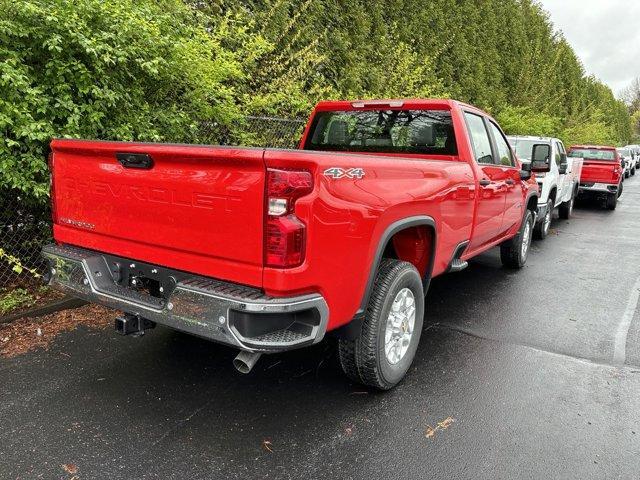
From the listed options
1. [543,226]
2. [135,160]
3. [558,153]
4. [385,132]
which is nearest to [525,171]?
[385,132]

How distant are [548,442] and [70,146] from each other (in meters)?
3.38

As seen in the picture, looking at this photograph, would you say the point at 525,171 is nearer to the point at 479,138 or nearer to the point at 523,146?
the point at 479,138

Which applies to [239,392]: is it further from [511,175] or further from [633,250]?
[633,250]

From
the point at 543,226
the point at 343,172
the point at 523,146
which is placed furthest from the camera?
the point at 523,146

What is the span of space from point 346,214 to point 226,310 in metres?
0.78

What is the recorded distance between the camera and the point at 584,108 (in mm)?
31203

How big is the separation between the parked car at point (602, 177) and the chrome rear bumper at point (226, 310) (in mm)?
13787

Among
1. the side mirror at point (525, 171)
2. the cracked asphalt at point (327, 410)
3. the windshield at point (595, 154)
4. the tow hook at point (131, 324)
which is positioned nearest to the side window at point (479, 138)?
the side mirror at point (525, 171)

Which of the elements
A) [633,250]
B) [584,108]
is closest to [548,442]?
[633,250]

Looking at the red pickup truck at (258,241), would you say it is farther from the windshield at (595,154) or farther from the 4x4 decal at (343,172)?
the windshield at (595,154)

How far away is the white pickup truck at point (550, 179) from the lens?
8633 millimetres

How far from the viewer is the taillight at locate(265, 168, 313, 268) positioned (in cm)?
238

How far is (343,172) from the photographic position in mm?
2588

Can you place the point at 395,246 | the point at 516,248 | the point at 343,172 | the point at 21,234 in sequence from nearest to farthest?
the point at 343,172 → the point at 395,246 → the point at 21,234 → the point at 516,248
